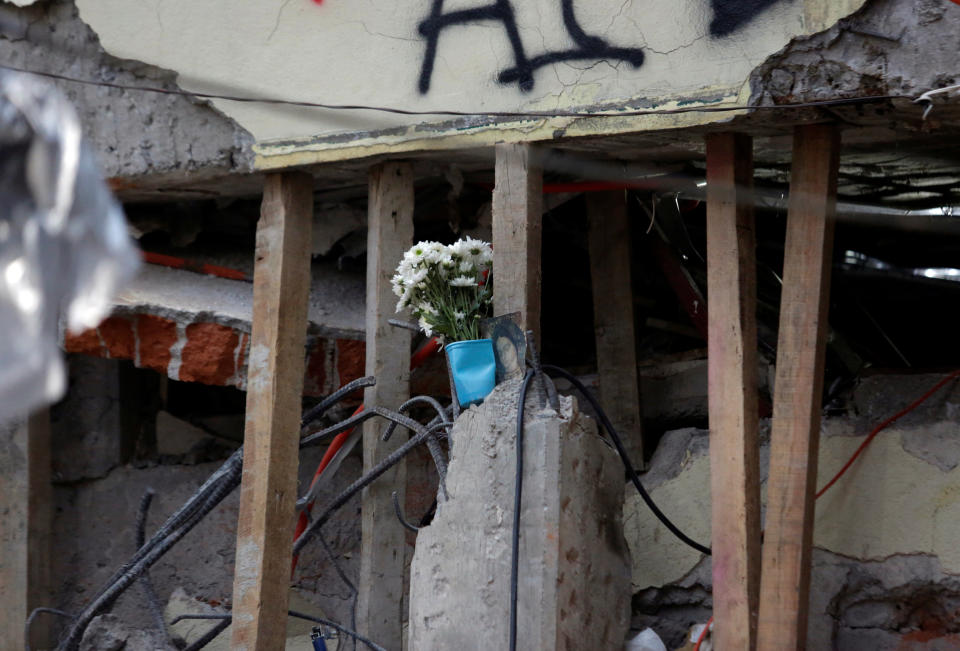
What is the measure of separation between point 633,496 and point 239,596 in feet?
5.47

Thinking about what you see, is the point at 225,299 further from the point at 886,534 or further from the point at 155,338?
the point at 886,534

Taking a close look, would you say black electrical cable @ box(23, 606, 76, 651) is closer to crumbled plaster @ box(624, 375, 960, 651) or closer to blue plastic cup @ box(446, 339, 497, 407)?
blue plastic cup @ box(446, 339, 497, 407)

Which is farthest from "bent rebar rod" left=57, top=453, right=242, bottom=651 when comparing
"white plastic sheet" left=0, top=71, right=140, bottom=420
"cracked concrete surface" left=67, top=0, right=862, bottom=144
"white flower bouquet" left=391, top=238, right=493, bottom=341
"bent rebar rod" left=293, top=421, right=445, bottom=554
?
"white plastic sheet" left=0, top=71, right=140, bottom=420

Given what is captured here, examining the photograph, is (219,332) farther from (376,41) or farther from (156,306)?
(376,41)

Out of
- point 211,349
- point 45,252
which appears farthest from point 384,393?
point 45,252

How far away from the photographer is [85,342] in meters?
4.90

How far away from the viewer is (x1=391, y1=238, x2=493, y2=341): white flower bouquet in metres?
3.85

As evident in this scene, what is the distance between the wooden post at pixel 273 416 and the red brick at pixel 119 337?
2.53ft

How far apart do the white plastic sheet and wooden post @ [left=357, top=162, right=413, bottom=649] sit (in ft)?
9.34

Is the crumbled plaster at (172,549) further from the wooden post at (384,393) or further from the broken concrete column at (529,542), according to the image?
the broken concrete column at (529,542)

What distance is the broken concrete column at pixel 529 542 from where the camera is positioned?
3.53 metres

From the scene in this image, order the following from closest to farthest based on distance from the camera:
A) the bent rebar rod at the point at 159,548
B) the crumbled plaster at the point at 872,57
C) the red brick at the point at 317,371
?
1. the crumbled plaster at the point at 872,57
2. the bent rebar rod at the point at 159,548
3. the red brick at the point at 317,371

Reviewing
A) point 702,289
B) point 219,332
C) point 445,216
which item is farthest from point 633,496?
point 219,332

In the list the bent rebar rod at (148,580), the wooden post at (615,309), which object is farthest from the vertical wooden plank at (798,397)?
the bent rebar rod at (148,580)
